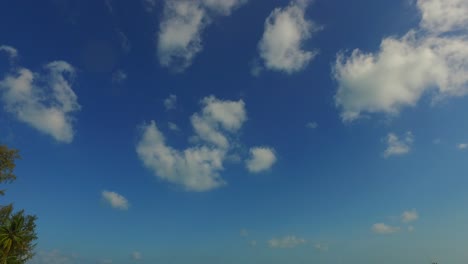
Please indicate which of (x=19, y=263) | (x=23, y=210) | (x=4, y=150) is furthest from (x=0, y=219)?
(x=4, y=150)

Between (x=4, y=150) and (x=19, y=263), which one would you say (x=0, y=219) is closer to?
(x=19, y=263)

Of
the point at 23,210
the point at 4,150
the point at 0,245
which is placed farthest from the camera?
the point at 23,210

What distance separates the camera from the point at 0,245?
48.6 m

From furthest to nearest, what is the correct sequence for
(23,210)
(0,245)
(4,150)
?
1. (23,210)
2. (0,245)
3. (4,150)

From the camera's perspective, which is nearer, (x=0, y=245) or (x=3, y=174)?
(x=3, y=174)

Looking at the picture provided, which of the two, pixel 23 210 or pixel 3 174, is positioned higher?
pixel 3 174

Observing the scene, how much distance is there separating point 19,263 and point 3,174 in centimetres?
1594

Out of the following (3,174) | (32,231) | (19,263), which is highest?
(3,174)

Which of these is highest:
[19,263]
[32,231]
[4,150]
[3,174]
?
[4,150]

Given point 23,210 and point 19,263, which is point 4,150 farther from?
point 19,263

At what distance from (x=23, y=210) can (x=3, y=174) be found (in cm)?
1085

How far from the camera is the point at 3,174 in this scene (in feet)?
149

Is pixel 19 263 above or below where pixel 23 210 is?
below

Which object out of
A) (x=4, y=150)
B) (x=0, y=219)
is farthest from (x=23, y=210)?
(x=4, y=150)
